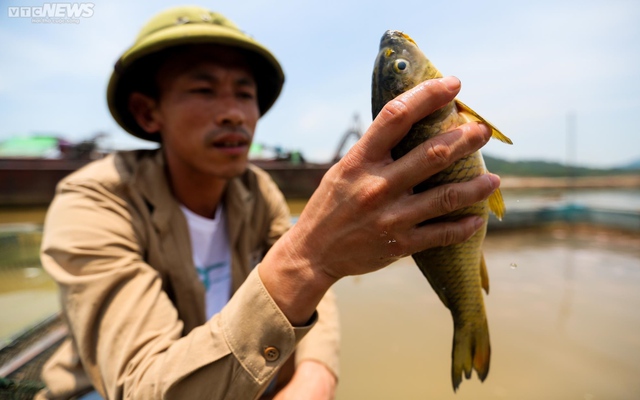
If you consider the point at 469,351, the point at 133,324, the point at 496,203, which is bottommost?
the point at 469,351

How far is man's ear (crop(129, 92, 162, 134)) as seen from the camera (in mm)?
2240

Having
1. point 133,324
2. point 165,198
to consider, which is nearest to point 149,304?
point 133,324

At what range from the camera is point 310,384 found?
1.75 m

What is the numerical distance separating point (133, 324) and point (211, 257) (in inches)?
35.1

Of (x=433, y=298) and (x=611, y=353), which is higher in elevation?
(x=611, y=353)

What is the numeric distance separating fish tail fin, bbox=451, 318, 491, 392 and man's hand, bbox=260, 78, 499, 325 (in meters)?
0.51

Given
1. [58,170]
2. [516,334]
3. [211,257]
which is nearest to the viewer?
[211,257]

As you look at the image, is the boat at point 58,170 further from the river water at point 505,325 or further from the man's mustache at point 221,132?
the man's mustache at point 221,132

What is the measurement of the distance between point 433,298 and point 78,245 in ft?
12.7

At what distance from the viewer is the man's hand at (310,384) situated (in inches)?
66.2

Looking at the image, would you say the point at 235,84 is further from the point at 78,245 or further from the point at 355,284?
the point at 355,284

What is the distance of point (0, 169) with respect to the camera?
998 centimetres

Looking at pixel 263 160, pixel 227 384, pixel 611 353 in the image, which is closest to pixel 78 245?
pixel 227 384

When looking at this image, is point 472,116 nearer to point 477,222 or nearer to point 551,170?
point 477,222
